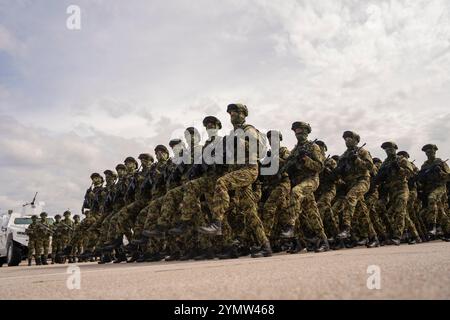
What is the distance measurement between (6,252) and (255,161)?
38.8 feet

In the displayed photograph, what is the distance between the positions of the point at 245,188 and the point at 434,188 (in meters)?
5.77

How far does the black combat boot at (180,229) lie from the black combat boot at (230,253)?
0.72 m

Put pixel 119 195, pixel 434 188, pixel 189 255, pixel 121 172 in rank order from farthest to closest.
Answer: pixel 121 172 < pixel 119 195 < pixel 434 188 < pixel 189 255

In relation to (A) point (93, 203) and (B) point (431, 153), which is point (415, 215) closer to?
(B) point (431, 153)

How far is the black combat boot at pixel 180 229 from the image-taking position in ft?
21.7

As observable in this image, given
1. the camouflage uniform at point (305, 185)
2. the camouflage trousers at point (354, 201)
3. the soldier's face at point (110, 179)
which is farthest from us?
the soldier's face at point (110, 179)

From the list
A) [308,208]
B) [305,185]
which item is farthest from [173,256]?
[305,185]

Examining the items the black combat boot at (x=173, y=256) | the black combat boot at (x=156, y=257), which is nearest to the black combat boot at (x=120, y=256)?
the black combat boot at (x=156, y=257)

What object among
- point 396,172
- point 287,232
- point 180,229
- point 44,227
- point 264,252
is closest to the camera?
point 264,252

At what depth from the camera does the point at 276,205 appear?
7.37 m

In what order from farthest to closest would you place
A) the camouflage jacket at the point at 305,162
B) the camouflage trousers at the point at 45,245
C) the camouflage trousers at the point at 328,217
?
1. the camouflage trousers at the point at 45,245
2. the camouflage trousers at the point at 328,217
3. the camouflage jacket at the point at 305,162

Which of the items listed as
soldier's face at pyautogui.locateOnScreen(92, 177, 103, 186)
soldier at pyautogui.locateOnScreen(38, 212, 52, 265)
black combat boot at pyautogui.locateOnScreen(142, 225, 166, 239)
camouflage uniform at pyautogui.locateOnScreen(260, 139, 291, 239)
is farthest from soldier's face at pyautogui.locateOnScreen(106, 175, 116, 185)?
camouflage uniform at pyautogui.locateOnScreen(260, 139, 291, 239)

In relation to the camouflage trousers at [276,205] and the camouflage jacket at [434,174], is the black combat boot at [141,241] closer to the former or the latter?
the camouflage trousers at [276,205]
